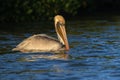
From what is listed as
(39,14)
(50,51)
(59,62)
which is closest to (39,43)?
(50,51)

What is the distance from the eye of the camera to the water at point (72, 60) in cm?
1330

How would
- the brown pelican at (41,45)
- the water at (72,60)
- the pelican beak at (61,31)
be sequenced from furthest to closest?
the pelican beak at (61,31), the brown pelican at (41,45), the water at (72,60)

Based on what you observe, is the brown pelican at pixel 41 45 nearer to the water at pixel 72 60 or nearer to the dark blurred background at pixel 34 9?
the water at pixel 72 60

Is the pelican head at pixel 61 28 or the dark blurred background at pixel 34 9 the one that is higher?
the dark blurred background at pixel 34 9

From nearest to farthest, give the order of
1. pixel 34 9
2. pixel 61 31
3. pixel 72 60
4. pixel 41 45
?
1. pixel 72 60
2. pixel 41 45
3. pixel 61 31
4. pixel 34 9

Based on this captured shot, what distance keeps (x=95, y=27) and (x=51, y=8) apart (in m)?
5.95

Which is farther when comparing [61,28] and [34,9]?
[34,9]

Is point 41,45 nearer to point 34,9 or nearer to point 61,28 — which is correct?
point 61,28

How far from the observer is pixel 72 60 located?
15570 millimetres

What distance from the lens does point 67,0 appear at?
32094 mm

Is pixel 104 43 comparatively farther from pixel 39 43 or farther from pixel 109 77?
pixel 109 77

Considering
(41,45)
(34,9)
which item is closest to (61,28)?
(41,45)

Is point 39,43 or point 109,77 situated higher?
point 39,43

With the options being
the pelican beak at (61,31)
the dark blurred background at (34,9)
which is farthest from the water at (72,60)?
the dark blurred background at (34,9)
